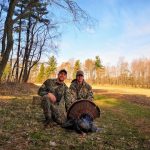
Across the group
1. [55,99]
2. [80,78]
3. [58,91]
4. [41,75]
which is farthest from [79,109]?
[41,75]

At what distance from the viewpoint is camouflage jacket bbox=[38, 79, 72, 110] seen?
9.88 metres

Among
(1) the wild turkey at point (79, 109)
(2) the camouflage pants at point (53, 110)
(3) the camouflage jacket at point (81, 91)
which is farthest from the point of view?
(3) the camouflage jacket at point (81, 91)

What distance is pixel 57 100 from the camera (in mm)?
9953

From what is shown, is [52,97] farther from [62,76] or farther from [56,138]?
[56,138]

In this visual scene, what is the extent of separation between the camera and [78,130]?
9141 millimetres

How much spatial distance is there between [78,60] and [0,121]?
372 feet

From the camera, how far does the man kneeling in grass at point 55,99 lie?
380 inches

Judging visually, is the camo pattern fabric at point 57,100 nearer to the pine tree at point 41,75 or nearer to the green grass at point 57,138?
the green grass at point 57,138

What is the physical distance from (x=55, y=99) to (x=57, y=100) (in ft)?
0.68

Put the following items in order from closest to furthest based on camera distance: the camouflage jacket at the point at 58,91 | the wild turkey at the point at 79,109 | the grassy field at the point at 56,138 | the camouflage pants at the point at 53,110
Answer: the grassy field at the point at 56,138 → the wild turkey at the point at 79,109 → the camouflage pants at the point at 53,110 → the camouflage jacket at the point at 58,91

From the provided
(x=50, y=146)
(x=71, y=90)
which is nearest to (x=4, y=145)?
(x=50, y=146)

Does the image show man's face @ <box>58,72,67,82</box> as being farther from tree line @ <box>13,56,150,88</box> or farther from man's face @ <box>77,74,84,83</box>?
tree line @ <box>13,56,150,88</box>

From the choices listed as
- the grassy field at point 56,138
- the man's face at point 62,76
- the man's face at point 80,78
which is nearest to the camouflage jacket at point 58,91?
the man's face at point 62,76

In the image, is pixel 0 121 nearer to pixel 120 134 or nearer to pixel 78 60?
pixel 120 134
